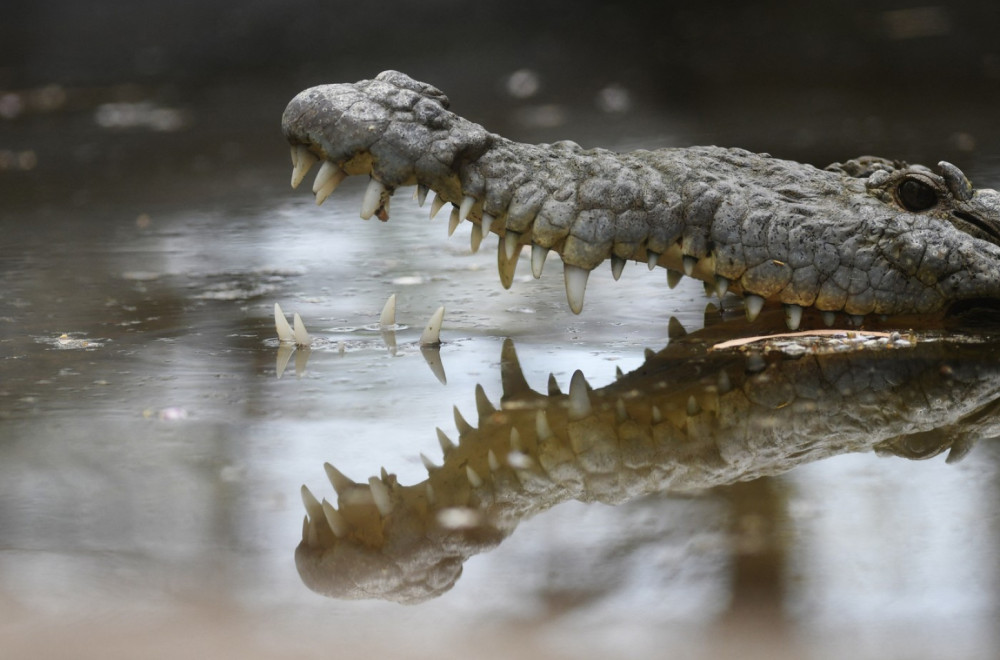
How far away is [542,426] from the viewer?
2695 millimetres

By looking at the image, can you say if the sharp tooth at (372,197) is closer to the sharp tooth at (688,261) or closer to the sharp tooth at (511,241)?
the sharp tooth at (511,241)

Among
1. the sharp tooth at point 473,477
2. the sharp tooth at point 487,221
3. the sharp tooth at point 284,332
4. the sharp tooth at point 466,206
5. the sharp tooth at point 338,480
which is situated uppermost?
the sharp tooth at point 466,206

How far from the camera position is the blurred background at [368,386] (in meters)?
1.81

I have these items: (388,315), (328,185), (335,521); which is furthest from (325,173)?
(335,521)

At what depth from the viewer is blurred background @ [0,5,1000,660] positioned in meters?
1.81

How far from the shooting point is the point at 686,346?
3.44 metres

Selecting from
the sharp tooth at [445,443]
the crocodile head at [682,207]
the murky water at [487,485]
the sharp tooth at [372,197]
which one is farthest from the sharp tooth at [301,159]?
the sharp tooth at [445,443]

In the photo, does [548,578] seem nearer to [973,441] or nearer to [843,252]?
[973,441]

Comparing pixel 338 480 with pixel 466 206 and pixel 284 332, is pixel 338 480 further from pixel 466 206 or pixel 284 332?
pixel 284 332

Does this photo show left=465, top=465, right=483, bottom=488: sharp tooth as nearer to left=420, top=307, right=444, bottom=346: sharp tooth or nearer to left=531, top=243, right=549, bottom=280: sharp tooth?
left=531, top=243, right=549, bottom=280: sharp tooth

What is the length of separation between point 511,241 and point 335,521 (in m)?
1.18

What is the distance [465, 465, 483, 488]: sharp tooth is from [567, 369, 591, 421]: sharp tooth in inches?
15.6

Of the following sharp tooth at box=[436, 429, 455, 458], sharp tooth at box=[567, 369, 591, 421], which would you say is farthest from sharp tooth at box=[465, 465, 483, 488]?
sharp tooth at box=[567, 369, 591, 421]

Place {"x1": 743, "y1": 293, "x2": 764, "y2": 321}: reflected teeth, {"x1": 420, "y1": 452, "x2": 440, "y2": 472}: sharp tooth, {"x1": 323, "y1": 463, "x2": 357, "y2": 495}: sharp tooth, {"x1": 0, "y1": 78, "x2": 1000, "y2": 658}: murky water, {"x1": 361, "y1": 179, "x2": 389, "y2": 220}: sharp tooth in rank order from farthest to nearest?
{"x1": 743, "y1": 293, "x2": 764, "y2": 321}: reflected teeth, {"x1": 361, "y1": 179, "x2": 389, "y2": 220}: sharp tooth, {"x1": 420, "y1": 452, "x2": 440, "y2": 472}: sharp tooth, {"x1": 323, "y1": 463, "x2": 357, "y2": 495}: sharp tooth, {"x1": 0, "y1": 78, "x2": 1000, "y2": 658}: murky water
